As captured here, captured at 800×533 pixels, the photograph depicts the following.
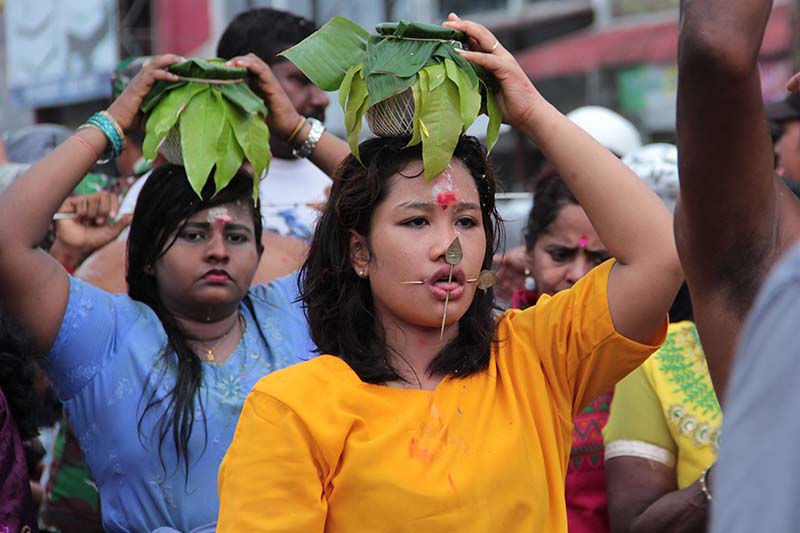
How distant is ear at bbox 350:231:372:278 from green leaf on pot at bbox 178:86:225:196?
2.34ft

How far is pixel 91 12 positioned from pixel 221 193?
44.4 feet

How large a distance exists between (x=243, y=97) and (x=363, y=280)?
91cm

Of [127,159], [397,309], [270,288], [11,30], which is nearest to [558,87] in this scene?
[11,30]

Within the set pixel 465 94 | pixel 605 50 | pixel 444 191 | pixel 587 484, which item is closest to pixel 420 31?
pixel 465 94

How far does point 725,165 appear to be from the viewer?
1.67 m

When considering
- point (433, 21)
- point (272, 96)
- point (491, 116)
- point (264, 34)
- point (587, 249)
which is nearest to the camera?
point (491, 116)

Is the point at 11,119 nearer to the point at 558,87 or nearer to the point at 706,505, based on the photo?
the point at 558,87

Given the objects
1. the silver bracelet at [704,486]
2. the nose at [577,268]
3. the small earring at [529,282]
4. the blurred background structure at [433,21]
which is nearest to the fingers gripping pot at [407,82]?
the silver bracelet at [704,486]

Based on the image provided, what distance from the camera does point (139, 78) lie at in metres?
3.31

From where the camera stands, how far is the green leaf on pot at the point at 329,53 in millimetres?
2721

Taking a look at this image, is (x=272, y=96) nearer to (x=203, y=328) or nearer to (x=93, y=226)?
(x=203, y=328)

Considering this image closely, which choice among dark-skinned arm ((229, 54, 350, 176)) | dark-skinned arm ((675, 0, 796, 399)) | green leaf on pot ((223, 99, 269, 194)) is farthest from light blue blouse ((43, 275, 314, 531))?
dark-skinned arm ((675, 0, 796, 399))

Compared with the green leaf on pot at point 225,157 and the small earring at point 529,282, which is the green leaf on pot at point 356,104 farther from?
the small earring at point 529,282

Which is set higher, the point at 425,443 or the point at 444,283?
the point at 444,283
